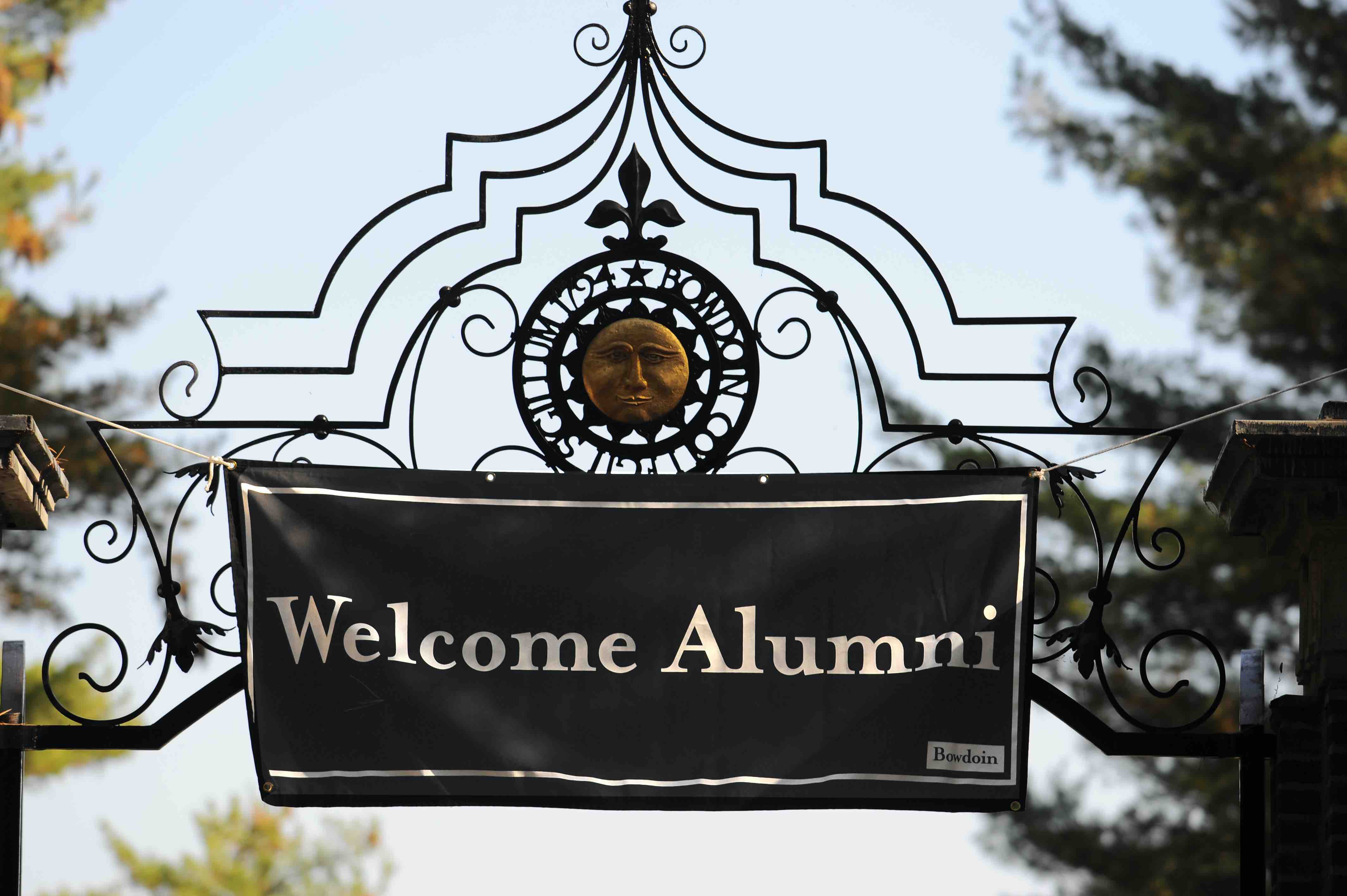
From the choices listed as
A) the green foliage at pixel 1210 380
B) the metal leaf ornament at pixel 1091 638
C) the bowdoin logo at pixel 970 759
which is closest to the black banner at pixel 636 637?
the bowdoin logo at pixel 970 759

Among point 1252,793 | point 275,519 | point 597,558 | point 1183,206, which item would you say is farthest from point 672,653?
point 1183,206

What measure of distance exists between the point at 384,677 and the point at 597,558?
69 cm

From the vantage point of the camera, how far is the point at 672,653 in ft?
18.6

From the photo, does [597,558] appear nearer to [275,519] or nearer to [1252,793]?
[275,519]

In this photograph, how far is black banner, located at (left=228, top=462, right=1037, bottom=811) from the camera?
18.3ft

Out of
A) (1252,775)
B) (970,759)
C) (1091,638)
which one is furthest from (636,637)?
(1252,775)

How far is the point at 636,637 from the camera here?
18.6 feet

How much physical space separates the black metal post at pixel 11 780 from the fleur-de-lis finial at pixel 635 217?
6.96 ft

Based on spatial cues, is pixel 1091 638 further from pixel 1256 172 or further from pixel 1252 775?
pixel 1256 172

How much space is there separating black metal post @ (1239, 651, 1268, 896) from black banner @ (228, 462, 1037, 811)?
0.70 metres

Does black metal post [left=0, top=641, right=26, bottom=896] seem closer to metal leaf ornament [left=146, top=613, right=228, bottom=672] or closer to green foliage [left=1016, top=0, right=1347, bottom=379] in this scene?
metal leaf ornament [left=146, top=613, right=228, bottom=672]

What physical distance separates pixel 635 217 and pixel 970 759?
1.90m

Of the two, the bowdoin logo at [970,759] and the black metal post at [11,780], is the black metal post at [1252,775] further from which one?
the black metal post at [11,780]

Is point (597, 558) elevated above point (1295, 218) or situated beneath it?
situated beneath
